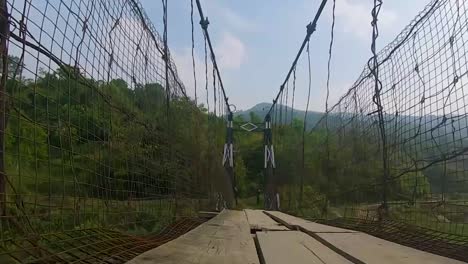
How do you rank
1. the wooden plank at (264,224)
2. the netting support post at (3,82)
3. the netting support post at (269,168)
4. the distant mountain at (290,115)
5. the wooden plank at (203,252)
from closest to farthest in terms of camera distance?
the netting support post at (3,82), the wooden plank at (203,252), the wooden plank at (264,224), the netting support post at (269,168), the distant mountain at (290,115)

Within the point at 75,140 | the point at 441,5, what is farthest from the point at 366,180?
the point at 75,140

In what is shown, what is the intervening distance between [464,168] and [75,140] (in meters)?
1.78

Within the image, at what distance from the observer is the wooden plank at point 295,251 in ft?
6.09

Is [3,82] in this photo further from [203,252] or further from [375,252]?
[375,252]

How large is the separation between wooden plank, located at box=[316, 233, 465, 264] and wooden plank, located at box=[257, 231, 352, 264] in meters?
0.05

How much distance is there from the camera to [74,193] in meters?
2.17

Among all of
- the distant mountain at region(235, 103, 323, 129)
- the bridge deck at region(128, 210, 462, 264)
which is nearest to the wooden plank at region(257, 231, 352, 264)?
the bridge deck at region(128, 210, 462, 264)

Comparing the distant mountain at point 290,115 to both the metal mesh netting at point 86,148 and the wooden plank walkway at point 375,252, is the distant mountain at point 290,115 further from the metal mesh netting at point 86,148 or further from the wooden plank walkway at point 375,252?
the wooden plank walkway at point 375,252

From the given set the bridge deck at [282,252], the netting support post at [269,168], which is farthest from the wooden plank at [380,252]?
the netting support post at [269,168]

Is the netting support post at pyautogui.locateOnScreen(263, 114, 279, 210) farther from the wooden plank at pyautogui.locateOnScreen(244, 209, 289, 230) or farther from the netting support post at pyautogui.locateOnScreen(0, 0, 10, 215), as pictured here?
the netting support post at pyautogui.locateOnScreen(0, 0, 10, 215)

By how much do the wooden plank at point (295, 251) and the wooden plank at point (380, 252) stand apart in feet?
0.17

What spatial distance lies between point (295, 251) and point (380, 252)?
30 centimetres

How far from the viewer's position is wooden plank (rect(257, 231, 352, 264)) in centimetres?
185

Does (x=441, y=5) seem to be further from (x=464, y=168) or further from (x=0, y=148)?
(x=0, y=148)
